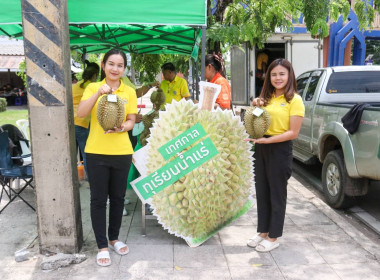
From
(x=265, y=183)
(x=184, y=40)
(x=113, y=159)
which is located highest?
(x=184, y=40)

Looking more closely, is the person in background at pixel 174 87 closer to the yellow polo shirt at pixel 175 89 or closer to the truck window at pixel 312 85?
the yellow polo shirt at pixel 175 89

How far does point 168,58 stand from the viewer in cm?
1130

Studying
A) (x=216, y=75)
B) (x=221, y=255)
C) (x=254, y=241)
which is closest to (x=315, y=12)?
(x=216, y=75)

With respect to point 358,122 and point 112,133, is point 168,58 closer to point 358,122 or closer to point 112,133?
point 358,122

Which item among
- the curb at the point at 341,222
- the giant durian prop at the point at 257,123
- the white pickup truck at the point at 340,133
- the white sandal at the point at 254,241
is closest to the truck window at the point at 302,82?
the white pickup truck at the point at 340,133

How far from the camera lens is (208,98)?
374cm

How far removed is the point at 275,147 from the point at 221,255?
1178 mm

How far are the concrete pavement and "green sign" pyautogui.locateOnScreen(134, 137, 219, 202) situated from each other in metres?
0.71

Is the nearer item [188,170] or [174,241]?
[188,170]

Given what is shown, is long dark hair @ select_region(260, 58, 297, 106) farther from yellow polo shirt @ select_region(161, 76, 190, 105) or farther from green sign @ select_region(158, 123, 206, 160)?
yellow polo shirt @ select_region(161, 76, 190, 105)

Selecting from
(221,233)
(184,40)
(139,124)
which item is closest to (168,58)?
(184,40)

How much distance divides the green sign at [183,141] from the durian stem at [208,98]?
193 millimetres

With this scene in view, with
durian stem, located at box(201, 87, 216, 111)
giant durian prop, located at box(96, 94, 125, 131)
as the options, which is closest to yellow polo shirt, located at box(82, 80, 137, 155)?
giant durian prop, located at box(96, 94, 125, 131)

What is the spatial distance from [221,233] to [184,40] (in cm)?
363
